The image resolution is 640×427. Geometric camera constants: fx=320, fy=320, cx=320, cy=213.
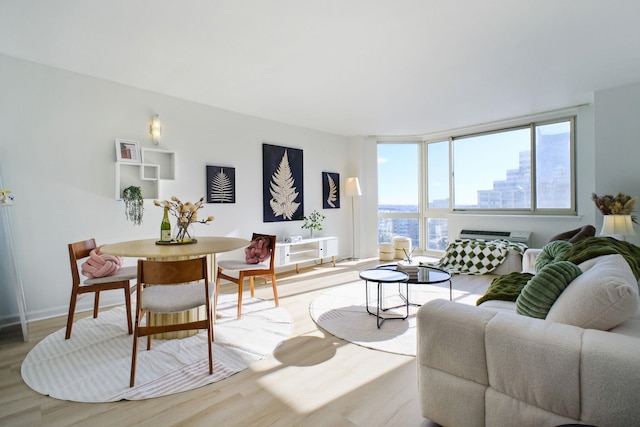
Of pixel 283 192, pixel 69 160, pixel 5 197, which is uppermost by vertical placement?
pixel 69 160

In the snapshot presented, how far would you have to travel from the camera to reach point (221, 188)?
4488 mm

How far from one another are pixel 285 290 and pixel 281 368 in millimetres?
1943

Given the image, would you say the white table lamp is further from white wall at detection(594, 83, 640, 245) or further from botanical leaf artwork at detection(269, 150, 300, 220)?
botanical leaf artwork at detection(269, 150, 300, 220)

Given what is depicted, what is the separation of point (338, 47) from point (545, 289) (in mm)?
2419

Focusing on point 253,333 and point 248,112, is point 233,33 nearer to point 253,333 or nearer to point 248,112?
point 248,112

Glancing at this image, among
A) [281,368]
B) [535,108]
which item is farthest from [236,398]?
[535,108]

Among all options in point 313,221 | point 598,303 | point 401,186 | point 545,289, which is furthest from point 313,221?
point 598,303

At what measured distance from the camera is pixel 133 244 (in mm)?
2764

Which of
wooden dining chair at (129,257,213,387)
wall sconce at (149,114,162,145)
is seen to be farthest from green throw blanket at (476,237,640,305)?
wall sconce at (149,114,162,145)

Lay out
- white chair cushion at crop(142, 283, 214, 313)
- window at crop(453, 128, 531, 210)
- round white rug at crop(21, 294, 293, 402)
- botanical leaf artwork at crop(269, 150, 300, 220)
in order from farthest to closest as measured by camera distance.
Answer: window at crop(453, 128, 531, 210), botanical leaf artwork at crop(269, 150, 300, 220), white chair cushion at crop(142, 283, 214, 313), round white rug at crop(21, 294, 293, 402)

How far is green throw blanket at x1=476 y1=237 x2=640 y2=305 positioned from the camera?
7.09 ft

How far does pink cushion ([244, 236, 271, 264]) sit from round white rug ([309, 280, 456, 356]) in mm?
753

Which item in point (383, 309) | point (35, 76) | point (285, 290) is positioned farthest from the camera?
point (285, 290)

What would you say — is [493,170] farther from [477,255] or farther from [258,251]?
[258,251]
